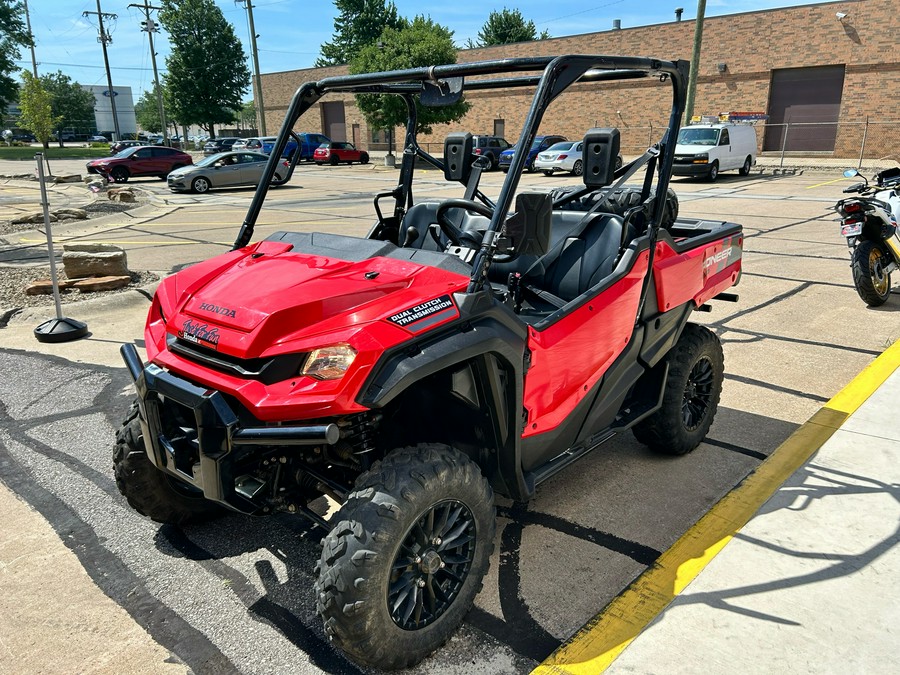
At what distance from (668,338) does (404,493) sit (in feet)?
7.07

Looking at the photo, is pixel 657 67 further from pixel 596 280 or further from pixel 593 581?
pixel 593 581

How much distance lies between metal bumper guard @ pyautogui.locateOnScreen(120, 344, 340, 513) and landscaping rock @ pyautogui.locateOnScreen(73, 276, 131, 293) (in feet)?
20.3

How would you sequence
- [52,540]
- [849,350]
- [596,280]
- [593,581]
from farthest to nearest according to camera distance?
[849,350] → [596,280] → [52,540] → [593,581]

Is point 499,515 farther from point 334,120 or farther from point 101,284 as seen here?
point 334,120

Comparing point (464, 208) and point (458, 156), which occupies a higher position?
point (458, 156)

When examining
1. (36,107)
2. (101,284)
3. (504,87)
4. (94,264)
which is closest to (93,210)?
(94,264)

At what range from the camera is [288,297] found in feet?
8.09

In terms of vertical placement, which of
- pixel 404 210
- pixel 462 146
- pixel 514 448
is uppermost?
pixel 462 146

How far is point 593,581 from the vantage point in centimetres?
300

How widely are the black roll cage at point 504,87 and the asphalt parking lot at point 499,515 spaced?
4.15ft

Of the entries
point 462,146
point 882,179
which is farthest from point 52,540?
point 882,179

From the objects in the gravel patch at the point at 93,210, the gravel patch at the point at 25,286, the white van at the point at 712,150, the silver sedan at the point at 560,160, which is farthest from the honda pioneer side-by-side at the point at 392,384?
the silver sedan at the point at 560,160

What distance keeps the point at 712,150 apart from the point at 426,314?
905 inches

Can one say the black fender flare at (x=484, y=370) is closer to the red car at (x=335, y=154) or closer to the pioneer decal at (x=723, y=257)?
the pioneer decal at (x=723, y=257)
